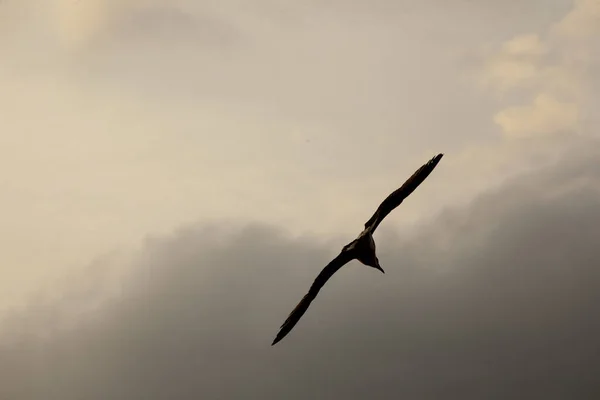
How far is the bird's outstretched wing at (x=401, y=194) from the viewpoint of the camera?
33.0 metres

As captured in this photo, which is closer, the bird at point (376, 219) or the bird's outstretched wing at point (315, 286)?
the bird at point (376, 219)

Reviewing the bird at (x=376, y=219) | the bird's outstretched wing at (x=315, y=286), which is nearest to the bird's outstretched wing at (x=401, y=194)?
the bird at (x=376, y=219)

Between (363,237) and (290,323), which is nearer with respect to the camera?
(363,237)

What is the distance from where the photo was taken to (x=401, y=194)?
33.2 metres

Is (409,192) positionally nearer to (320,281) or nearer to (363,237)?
(363,237)

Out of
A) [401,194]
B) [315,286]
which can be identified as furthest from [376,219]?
[315,286]

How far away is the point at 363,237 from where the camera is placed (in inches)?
1291

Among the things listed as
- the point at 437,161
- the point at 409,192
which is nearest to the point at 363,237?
the point at 409,192

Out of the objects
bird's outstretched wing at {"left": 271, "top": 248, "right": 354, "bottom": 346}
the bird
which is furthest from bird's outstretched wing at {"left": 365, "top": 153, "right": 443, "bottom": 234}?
bird's outstretched wing at {"left": 271, "top": 248, "right": 354, "bottom": 346}

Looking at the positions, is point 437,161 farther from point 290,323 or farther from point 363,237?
point 290,323

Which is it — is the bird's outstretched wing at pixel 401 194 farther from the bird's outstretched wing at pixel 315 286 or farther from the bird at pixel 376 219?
the bird's outstretched wing at pixel 315 286

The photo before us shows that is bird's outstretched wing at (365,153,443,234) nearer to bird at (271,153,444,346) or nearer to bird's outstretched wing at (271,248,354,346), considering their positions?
bird at (271,153,444,346)

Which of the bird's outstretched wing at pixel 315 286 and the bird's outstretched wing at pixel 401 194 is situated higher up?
the bird's outstretched wing at pixel 401 194

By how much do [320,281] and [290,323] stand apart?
113 inches
